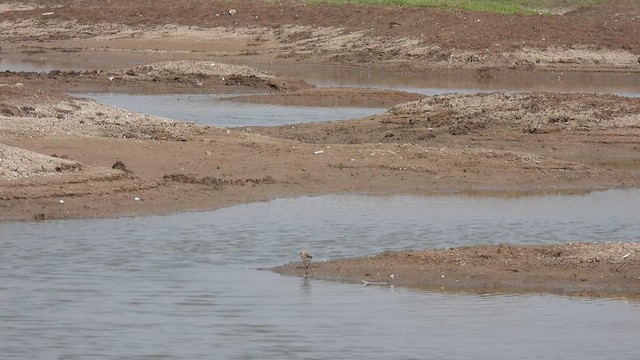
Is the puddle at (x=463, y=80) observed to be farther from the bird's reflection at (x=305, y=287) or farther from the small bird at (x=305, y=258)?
the bird's reflection at (x=305, y=287)

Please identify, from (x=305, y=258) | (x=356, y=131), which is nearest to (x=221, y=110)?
(x=356, y=131)

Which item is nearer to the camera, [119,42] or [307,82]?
[307,82]

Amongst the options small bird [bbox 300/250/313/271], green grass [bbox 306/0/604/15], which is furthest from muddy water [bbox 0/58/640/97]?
small bird [bbox 300/250/313/271]

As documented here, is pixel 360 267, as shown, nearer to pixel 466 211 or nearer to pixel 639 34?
pixel 466 211

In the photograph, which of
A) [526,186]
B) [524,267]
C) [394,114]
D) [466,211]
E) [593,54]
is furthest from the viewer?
[593,54]

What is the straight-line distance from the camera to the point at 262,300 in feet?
36.2

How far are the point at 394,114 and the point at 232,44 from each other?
1813 cm

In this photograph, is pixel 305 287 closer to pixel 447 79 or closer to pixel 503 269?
pixel 503 269

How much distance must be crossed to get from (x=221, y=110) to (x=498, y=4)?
21.7 meters

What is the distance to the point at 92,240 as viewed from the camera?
531 inches

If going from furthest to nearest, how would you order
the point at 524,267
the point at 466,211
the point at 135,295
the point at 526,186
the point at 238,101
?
the point at 238,101, the point at 526,186, the point at 466,211, the point at 524,267, the point at 135,295

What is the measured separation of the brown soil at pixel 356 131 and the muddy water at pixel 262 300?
74cm

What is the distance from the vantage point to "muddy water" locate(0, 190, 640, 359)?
385 inches

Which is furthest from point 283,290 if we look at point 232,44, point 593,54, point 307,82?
point 232,44
